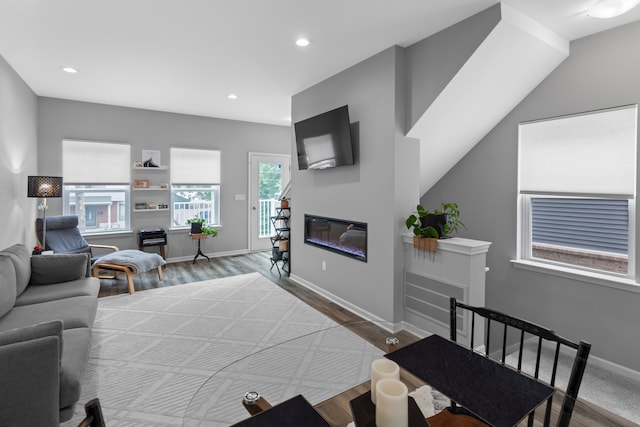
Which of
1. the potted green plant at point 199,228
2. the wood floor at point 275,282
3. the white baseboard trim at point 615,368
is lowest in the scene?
the white baseboard trim at point 615,368

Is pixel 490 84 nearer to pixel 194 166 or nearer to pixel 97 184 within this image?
pixel 194 166

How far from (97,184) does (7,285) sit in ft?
10.8

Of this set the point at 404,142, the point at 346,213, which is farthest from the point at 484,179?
the point at 346,213

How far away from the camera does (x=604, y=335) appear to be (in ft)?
9.51

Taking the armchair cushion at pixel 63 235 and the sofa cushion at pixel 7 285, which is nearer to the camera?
the sofa cushion at pixel 7 285

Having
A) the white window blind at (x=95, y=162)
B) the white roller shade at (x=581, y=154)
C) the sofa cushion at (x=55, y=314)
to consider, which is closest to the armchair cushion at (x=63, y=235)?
the white window blind at (x=95, y=162)

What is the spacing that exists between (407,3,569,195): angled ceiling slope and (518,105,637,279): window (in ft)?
1.45

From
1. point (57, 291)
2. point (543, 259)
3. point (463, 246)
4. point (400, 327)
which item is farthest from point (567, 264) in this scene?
point (57, 291)

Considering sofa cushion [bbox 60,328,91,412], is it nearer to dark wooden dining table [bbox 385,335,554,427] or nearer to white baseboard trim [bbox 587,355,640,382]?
dark wooden dining table [bbox 385,335,554,427]

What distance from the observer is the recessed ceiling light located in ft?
7.21

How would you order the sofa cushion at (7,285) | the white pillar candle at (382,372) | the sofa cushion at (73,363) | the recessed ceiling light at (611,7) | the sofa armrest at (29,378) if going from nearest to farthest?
1. the white pillar candle at (382,372)
2. the sofa armrest at (29,378)
3. the sofa cushion at (73,363)
4. the recessed ceiling light at (611,7)
5. the sofa cushion at (7,285)

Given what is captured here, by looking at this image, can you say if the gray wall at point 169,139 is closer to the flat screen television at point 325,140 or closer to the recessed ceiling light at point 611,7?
the flat screen television at point 325,140

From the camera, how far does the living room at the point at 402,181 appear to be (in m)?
2.85

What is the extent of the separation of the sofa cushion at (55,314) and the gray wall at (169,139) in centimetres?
317
